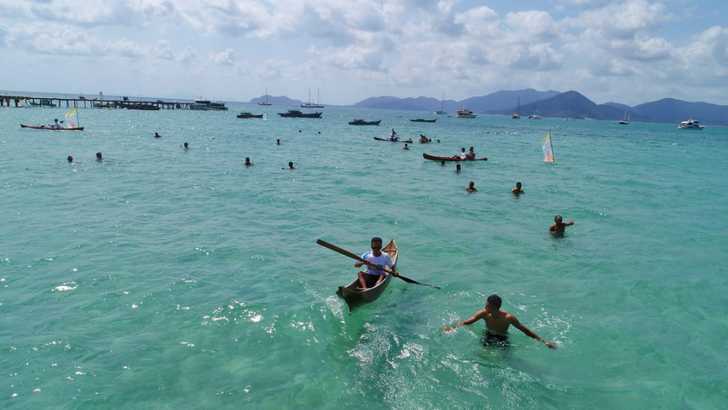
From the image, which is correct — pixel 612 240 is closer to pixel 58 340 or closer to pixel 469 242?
pixel 469 242

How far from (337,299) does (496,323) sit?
4801 millimetres

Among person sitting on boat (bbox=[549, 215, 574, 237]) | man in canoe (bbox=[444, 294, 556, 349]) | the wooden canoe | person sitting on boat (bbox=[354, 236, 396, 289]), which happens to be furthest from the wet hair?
person sitting on boat (bbox=[549, 215, 574, 237])

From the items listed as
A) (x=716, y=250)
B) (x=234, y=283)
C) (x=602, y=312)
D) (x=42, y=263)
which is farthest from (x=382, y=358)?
(x=716, y=250)

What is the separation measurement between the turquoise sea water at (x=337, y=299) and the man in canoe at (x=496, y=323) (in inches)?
11.5

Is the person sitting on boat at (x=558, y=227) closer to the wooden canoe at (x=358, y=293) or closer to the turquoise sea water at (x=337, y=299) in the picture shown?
the turquoise sea water at (x=337, y=299)

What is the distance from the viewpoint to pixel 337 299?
13.8m

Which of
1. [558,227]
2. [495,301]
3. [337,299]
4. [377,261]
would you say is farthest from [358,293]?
[558,227]

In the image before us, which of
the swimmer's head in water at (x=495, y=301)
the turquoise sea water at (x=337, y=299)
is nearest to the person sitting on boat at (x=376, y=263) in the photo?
the turquoise sea water at (x=337, y=299)

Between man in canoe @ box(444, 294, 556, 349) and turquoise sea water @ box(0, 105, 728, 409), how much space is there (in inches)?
11.5

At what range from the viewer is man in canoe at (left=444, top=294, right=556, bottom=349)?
1069 centimetres

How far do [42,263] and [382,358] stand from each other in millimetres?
12164

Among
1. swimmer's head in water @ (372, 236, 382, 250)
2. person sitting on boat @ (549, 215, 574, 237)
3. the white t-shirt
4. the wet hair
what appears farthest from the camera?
person sitting on boat @ (549, 215, 574, 237)

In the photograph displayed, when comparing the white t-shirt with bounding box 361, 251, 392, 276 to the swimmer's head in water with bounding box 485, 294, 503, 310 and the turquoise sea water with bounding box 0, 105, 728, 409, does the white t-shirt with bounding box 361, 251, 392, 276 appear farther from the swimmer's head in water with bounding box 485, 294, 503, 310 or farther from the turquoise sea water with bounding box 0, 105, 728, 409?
the swimmer's head in water with bounding box 485, 294, 503, 310

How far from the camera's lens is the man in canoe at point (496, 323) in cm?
1069
